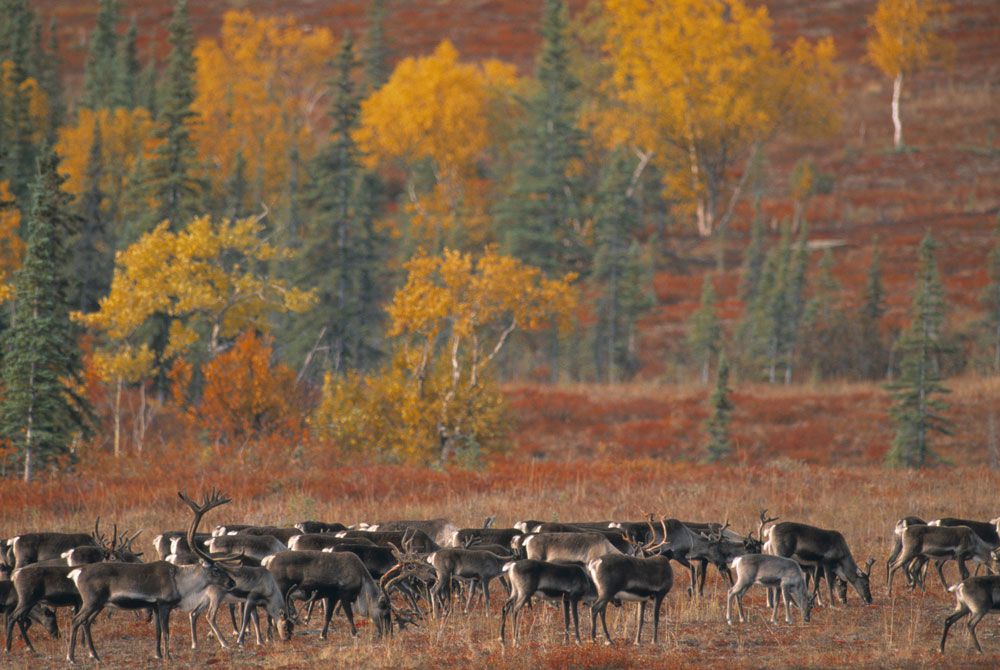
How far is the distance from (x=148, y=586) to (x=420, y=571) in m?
3.67

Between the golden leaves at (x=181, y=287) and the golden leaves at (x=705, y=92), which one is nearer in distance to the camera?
the golden leaves at (x=181, y=287)

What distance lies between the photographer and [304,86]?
10312 cm

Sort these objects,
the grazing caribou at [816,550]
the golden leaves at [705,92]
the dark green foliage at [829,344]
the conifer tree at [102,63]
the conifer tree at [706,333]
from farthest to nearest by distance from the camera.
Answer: the conifer tree at [102,63] → the golden leaves at [705,92] → the conifer tree at [706,333] → the dark green foliage at [829,344] → the grazing caribou at [816,550]

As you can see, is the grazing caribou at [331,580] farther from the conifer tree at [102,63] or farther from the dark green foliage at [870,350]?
the conifer tree at [102,63]

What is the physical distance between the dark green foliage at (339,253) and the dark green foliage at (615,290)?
42.5 feet

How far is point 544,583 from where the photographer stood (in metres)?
13.6

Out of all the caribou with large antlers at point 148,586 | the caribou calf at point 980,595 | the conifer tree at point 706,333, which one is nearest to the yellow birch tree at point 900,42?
the conifer tree at point 706,333

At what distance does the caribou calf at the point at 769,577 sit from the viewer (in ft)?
48.1

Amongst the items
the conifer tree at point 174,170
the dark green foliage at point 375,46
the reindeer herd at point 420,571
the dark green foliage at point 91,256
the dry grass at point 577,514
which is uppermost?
the dark green foliage at point 375,46

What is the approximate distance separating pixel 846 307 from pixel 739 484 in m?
32.6

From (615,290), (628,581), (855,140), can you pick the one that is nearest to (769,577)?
(628,581)

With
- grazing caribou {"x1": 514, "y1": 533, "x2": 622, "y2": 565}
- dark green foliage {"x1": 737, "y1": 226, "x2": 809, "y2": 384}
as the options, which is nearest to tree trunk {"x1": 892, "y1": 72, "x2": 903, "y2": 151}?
dark green foliage {"x1": 737, "y1": 226, "x2": 809, "y2": 384}

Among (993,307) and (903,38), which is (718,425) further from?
(903,38)

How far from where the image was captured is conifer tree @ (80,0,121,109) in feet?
280
